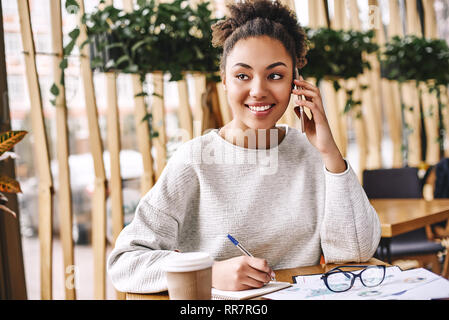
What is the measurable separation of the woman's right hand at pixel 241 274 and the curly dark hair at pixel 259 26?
0.50 m

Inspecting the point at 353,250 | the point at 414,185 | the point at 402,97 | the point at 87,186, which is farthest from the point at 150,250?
the point at 402,97

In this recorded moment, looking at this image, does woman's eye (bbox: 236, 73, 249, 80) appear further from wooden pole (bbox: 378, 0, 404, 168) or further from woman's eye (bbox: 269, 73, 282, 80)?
wooden pole (bbox: 378, 0, 404, 168)

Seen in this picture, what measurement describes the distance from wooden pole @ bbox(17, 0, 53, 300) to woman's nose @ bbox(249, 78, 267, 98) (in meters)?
1.36

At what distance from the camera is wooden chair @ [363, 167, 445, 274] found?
8.49 ft

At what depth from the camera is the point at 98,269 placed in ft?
7.36

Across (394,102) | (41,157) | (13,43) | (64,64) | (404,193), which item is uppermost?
(13,43)

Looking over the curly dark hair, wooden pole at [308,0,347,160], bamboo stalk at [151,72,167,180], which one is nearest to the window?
bamboo stalk at [151,72,167,180]

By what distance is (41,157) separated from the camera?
2.04 metres

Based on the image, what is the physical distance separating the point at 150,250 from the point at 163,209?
115mm

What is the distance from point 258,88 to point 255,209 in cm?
30

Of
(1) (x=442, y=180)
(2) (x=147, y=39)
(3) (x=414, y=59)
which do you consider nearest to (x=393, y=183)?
(1) (x=442, y=180)

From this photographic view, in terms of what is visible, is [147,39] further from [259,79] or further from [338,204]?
[338,204]

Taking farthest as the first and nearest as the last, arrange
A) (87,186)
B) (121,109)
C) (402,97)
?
(402,97), (87,186), (121,109)
